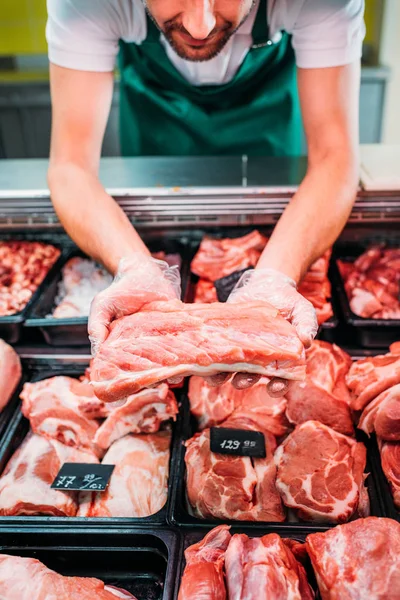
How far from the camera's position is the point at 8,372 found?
8.68ft

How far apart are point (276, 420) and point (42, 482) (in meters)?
1.04

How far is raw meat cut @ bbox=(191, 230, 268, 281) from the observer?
9.98 ft

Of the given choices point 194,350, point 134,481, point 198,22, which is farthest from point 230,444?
point 198,22

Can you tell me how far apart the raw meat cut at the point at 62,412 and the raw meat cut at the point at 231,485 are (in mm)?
539

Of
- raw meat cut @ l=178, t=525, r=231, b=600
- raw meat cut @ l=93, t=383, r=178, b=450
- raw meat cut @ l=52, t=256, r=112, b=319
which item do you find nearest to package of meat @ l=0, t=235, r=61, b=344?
raw meat cut @ l=52, t=256, r=112, b=319

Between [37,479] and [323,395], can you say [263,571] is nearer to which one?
[323,395]

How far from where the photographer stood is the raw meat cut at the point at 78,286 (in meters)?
3.00

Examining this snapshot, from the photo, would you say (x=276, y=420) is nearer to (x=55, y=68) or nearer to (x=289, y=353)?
(x=289, y=353)

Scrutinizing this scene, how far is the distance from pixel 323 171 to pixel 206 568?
191 cm

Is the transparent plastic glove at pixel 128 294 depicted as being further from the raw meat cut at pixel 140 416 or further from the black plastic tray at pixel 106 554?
the black plastic tray at pixel 106 554

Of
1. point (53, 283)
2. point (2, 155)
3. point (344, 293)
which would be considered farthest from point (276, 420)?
point (2, 155)

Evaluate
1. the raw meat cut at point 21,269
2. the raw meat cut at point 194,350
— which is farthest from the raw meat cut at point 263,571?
the raw meat cut at point 21,269

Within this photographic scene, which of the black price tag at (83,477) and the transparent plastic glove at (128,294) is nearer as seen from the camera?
the transparent plastic glove at (128,294)

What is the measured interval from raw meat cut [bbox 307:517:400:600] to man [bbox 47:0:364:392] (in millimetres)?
670
